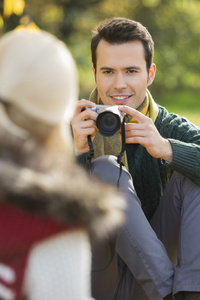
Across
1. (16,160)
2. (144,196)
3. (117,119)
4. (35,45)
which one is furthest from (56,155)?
(144,196)

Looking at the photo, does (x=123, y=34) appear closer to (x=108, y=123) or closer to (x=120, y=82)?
(x=120, y=82)

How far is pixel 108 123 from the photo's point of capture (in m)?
2.15

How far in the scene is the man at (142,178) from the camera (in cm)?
200

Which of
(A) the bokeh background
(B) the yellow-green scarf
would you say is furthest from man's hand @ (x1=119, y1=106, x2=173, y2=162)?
(A) the bokeh background

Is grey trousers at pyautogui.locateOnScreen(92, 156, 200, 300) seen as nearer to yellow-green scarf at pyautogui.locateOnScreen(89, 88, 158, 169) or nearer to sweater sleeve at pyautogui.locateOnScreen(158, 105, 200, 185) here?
sweater sleeve at pyautogui.locateOnScreen(158, 105, 200, 185)

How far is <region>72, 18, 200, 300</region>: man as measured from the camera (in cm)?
200

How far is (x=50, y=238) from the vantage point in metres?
1.06

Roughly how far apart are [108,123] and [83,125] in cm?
15

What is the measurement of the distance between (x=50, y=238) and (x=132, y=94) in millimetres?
1606

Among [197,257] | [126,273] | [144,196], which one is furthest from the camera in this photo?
[144,196]

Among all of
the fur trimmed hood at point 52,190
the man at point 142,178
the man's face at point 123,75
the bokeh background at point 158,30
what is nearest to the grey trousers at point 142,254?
the man at point 142,178

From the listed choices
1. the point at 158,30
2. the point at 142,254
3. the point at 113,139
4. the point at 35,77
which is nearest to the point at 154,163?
the point at 113,139

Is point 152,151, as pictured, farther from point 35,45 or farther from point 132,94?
point 35,45

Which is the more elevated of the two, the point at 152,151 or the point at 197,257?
the point at 152,151
